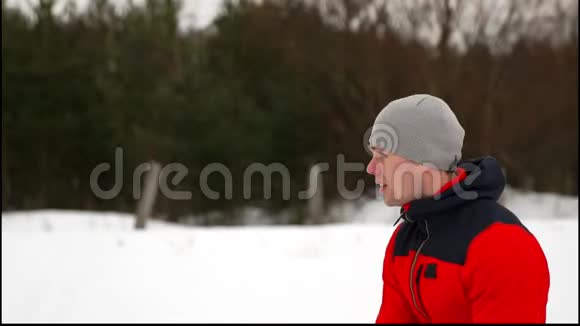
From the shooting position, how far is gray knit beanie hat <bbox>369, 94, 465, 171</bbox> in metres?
0.86

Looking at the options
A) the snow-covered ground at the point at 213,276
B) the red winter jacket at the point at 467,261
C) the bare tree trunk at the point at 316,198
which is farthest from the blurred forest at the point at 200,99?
the red winter jacket at the point at 467,261

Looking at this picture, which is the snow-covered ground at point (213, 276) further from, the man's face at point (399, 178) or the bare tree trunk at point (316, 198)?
the bare tree trunk at point (316, 198)

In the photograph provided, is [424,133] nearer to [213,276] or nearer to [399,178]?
[399,178]

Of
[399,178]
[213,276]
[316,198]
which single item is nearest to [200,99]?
[316,198]

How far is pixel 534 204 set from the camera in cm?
958

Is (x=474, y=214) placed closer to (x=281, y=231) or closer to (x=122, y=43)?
(x=281, y=231)

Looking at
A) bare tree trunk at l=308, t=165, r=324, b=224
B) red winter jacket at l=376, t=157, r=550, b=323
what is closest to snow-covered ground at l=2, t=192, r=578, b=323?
red winter jacket at l=376, t=157, r=550, b=323

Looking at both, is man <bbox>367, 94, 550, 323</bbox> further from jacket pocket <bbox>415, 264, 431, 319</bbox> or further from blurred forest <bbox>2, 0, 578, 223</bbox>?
blurred forest <bbox>2, 0, 578, 223</bbox>

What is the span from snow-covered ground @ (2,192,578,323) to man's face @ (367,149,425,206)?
2225 millimetres

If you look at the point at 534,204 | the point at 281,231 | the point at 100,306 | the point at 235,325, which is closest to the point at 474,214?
the point at 235,325

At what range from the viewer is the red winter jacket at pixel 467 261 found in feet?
2.39

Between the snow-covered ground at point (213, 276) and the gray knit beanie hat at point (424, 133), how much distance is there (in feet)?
7.42

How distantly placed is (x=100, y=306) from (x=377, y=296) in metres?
1.84

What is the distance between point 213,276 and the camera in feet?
12.5
